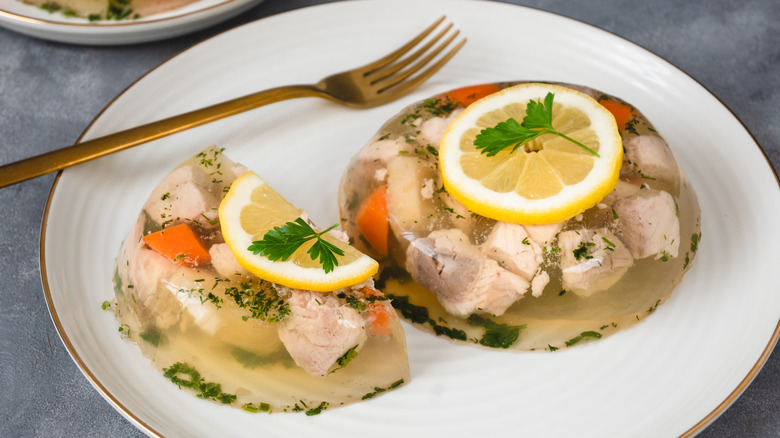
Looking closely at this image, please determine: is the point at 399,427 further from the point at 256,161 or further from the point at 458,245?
the point at 256,161

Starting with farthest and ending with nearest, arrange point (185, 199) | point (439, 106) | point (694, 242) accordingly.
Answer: point (439, 106)
point (694, 242)
point (185, 199)

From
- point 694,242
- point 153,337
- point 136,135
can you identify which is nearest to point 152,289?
point 153,337

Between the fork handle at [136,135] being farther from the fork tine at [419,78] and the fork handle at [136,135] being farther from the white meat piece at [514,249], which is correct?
the white meat piece at [514,249]

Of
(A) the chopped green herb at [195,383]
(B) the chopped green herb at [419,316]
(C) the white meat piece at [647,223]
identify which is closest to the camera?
(A) the chopped green herb at [195,383]

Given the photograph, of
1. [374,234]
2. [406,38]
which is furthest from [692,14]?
[374,234]

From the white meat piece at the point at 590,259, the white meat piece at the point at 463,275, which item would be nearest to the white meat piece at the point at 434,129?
the white meat piece at the point at 463,275

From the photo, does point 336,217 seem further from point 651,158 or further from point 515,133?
→ point 651,158

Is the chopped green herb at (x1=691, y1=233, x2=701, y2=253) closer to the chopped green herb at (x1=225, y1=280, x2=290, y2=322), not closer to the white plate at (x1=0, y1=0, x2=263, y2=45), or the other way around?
the chopped green herb at (x1=225, y1=280, x2=290, y2=322)

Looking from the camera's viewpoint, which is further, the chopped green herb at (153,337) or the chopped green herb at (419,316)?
the chopped green herb at (419,316)
